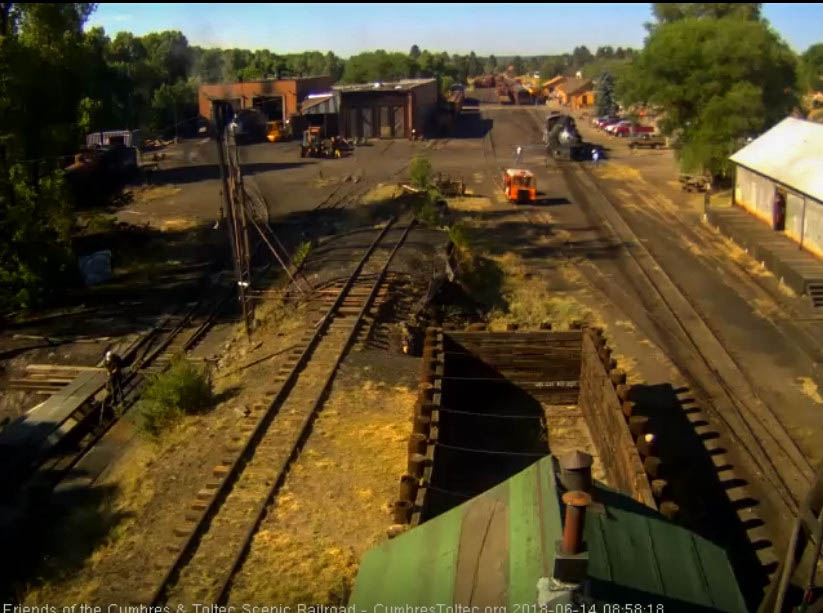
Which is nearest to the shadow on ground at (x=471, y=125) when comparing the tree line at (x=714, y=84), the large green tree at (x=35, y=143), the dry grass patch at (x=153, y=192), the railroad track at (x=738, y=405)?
the tree line at (x=714, y=84)

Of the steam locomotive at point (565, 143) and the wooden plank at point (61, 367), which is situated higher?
the steam locomotive at point (565, 143)

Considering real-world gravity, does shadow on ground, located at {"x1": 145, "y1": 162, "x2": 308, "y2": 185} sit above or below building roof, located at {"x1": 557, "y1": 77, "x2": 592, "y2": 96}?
below

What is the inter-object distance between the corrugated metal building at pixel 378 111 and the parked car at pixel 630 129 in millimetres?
13267

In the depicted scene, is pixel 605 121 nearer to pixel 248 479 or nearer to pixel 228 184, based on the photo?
pixel 228 184

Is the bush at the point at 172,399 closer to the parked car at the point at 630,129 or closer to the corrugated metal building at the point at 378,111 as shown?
the corrugated metal building at the point at 378,111

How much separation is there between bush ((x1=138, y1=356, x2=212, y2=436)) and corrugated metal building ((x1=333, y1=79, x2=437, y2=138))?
137ft

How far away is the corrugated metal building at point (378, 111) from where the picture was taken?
175 ft

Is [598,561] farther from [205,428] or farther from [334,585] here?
[205,428]

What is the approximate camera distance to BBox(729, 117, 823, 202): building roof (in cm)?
2222

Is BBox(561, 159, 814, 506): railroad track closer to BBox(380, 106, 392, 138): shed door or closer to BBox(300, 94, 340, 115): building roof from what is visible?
BBox(380, 106, 392, 138): shed door


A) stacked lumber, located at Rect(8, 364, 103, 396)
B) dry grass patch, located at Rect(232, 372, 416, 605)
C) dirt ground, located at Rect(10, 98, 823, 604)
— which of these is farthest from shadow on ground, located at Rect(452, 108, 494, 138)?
dry grass patch, located at Rect(232, 372, 416, 605)

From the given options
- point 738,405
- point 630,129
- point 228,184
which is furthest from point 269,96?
point 738,405

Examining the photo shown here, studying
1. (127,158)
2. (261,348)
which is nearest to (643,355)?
(261,348)

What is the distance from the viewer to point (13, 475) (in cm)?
1248
